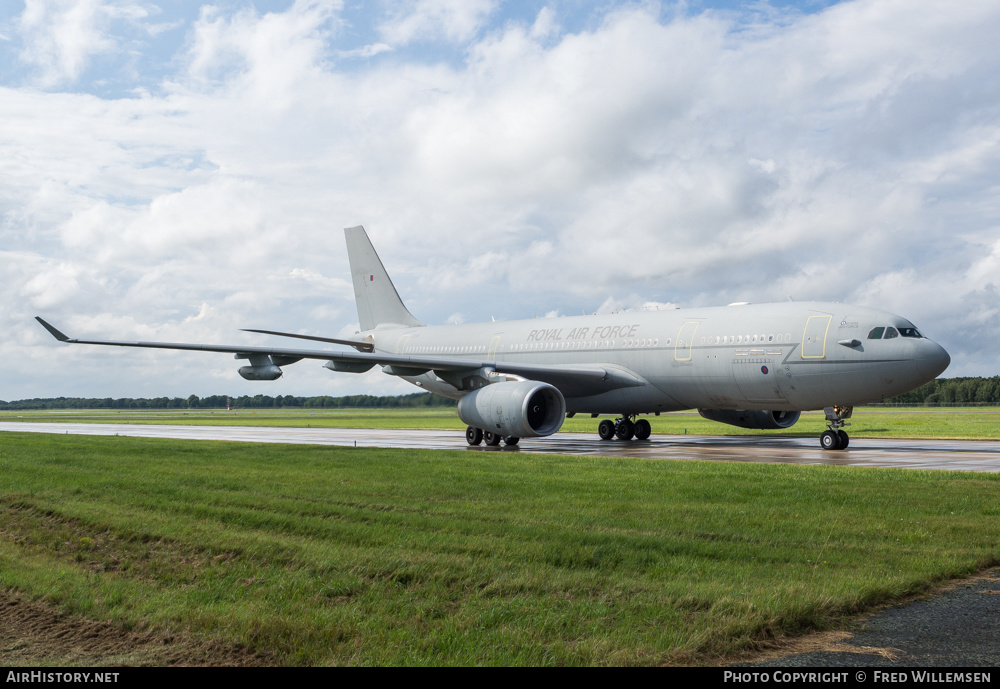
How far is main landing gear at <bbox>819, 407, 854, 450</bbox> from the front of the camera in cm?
2088

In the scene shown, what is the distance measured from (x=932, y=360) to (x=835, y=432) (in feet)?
9.74

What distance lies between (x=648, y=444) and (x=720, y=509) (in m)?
15.0

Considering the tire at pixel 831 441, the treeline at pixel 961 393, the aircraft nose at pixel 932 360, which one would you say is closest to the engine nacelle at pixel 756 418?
the tire at pixel 831 441

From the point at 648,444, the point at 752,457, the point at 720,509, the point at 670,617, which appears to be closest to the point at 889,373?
the point at 752,457

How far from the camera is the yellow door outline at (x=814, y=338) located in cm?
2050

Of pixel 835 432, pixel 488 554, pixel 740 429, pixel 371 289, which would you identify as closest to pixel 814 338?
pixel 835 432

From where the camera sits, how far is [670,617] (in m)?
5.45

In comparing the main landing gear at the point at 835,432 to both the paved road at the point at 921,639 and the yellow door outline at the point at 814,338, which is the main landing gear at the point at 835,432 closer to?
the yellow door outline at the point at 814,338

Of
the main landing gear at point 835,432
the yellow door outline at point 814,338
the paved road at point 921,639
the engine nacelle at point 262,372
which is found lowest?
the paved road at point 921,639

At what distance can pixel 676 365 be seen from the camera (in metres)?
23.6

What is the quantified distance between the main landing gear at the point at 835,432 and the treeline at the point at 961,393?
247 ft

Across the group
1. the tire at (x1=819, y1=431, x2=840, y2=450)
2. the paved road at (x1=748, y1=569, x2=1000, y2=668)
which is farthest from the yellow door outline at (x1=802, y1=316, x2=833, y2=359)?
the paved road at (x1=748, y1=569, x2=1000, y2=668)
